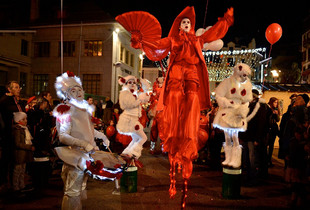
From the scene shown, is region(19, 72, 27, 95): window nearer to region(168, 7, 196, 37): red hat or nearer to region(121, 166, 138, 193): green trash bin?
region(121, 166, 138, 193): green trash bin

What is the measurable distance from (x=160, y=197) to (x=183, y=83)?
2.32m

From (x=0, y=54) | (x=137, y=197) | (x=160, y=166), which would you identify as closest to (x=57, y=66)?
(x=0, y=54)

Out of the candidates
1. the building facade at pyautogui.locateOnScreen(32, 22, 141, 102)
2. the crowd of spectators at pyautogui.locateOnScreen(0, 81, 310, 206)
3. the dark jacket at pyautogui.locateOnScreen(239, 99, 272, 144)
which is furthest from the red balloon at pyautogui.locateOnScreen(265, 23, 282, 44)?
the building facade at pyautogui.locateOnScreen(32, 22, 141, 102)

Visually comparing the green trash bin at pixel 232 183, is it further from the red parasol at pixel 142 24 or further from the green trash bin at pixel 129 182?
the red parasol at pixel 142 24

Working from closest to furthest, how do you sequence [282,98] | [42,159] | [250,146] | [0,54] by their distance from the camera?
[42,159] → [250,146] → [282,98] → [0,54]

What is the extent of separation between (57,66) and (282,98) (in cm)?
1838

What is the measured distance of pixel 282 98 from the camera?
11430 mm

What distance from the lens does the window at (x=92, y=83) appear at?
73.7ft

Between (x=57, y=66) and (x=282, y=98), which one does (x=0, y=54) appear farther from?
(x=282, y=98)

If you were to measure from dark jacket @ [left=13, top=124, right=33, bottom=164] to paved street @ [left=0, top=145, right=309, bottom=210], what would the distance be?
0.70 metres

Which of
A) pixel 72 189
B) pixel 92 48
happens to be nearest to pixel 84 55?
pixel 92 48

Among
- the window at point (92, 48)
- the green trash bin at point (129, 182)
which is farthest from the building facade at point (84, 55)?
the green trash bin at point (129, 182)

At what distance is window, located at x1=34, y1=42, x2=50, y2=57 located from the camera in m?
23.1

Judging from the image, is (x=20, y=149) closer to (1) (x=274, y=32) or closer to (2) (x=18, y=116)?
(2) (x=18, y=116)
